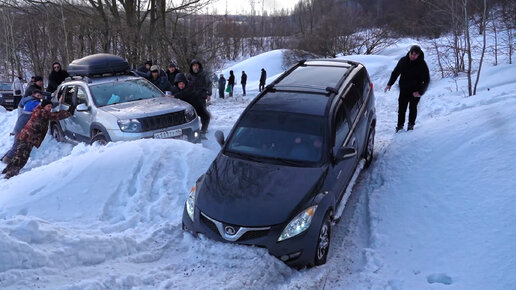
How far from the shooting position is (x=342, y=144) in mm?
4965

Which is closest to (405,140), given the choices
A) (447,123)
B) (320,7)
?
(447,123)

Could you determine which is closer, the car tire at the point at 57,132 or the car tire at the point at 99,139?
the car tire at the point at 99,139

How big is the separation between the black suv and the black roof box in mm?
4963

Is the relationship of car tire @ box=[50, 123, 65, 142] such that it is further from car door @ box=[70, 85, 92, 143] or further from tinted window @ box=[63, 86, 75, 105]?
car door @ box=[70, 85, 92, 143]

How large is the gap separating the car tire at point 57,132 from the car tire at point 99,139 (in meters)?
2.04

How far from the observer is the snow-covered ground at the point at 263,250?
3625 mm

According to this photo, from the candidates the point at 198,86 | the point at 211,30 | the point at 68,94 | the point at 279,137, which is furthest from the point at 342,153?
the point at 211,30

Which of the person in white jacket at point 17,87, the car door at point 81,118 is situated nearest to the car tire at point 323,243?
the car door at point 81,118

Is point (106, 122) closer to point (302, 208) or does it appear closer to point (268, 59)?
point (302, 208)

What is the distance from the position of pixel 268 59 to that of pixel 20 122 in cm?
3497

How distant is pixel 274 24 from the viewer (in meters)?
71.8

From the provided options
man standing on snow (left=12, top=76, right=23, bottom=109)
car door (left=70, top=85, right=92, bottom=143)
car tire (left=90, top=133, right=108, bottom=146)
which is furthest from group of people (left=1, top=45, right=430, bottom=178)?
man standing on snow (left=12, top=76, right=23, bottom=109)

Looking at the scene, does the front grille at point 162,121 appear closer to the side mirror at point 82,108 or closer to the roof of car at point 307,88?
the side mirror at point 82,108

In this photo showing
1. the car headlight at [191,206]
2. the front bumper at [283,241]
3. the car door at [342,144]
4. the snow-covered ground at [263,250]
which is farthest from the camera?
the car door at [342,144]
